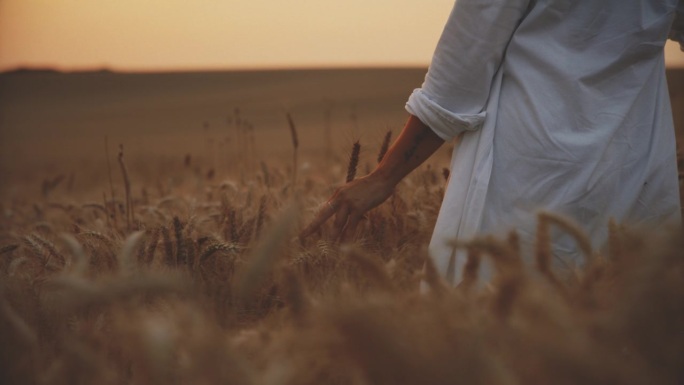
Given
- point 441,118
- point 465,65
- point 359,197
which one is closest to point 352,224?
point 359,197

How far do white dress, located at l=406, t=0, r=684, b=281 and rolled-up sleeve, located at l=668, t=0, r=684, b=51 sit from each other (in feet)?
0.63

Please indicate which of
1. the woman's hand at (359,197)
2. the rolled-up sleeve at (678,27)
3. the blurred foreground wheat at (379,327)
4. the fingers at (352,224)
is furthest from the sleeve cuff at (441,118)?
the rolled-up sleeve at (678,27)

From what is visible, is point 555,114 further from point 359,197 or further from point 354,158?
point 354,158

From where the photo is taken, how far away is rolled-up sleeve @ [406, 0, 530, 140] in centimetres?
180

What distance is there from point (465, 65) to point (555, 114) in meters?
0.25

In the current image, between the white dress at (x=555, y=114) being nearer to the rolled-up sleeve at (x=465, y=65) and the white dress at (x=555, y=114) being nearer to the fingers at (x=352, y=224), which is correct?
the rolled-up sleeve at (x=465, y=65)

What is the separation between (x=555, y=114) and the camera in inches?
71.3

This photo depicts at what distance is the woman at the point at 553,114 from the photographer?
1799 mm

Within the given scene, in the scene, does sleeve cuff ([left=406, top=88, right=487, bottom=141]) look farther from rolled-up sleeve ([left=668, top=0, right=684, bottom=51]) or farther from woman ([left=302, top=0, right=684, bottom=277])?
rolled-up sleeve ([left=668, top=0, right=684, bottom=51])

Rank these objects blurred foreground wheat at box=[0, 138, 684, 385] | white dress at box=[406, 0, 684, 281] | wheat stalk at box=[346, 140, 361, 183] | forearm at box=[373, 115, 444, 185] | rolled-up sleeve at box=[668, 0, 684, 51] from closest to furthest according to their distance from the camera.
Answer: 1. blurred foreground wheat at box=[0, 138, 684, 385]
2. white dress at box=[406, 0, 684, 281]
3. forearm at box=[373, 115, 444, 185]
4. rolled-up sleeve at box=[668, 0, 684, 51]
5. wheat stalk at box=[346, 140, 361, 183]

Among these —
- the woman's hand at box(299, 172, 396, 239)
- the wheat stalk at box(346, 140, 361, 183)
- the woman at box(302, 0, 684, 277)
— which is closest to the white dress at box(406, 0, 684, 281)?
the woman at box(302, 0, 684, 277)

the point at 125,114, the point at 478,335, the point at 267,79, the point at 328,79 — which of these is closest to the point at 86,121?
the point at 125,114

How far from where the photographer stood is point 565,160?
179cm

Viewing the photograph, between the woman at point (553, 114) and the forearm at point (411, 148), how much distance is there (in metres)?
0.04
